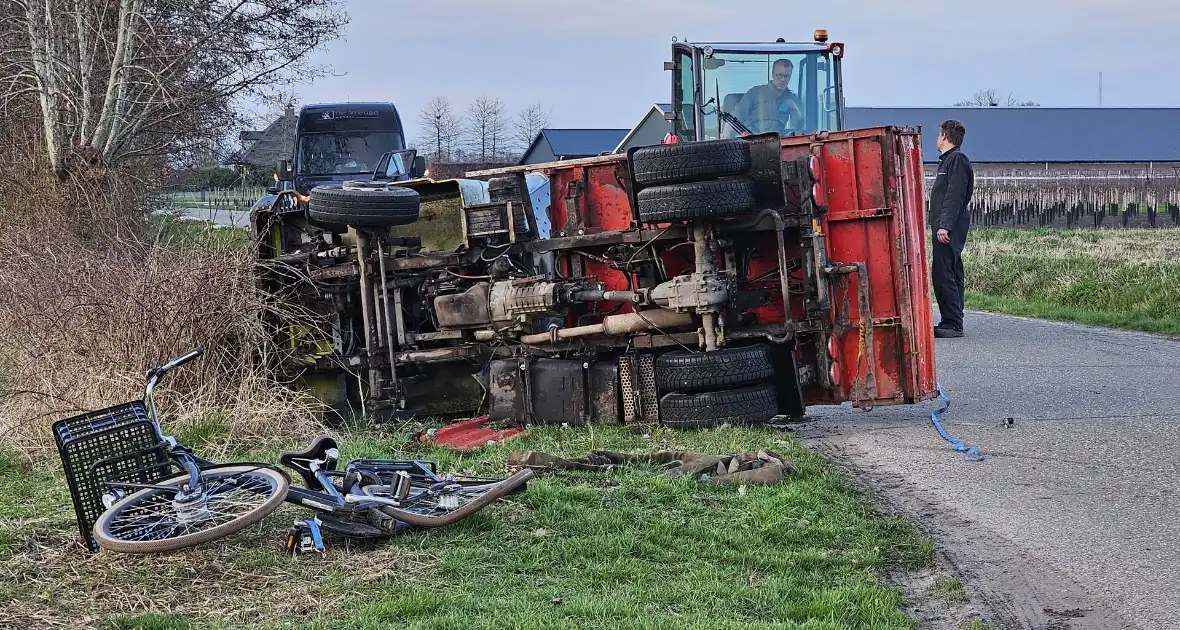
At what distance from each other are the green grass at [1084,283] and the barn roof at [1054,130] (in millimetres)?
42776

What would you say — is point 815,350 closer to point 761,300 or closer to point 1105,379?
point 761,300

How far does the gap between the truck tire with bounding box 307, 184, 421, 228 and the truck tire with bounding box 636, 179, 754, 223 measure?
1900 mm

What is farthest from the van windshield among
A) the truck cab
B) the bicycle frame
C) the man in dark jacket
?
the bicycle frame

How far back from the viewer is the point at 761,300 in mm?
8648

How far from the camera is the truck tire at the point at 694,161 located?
26.8ft

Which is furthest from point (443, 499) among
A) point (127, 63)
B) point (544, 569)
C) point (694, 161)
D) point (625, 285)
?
point (127, 63)

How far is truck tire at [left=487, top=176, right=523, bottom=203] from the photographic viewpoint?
9.00 metres

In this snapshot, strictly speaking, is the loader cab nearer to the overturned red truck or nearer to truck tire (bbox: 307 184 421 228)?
the overturned red truck

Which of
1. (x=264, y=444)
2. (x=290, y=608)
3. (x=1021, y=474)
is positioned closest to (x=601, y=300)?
(x=264, y=444)

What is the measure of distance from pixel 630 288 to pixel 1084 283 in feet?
38.3

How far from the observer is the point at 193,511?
546 cm

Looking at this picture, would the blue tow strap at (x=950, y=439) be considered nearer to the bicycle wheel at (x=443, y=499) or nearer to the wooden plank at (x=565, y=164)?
the wooden plank at (x=565, y=164)

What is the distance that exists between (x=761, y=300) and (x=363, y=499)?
3839mm

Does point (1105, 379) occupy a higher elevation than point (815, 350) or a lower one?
lower
